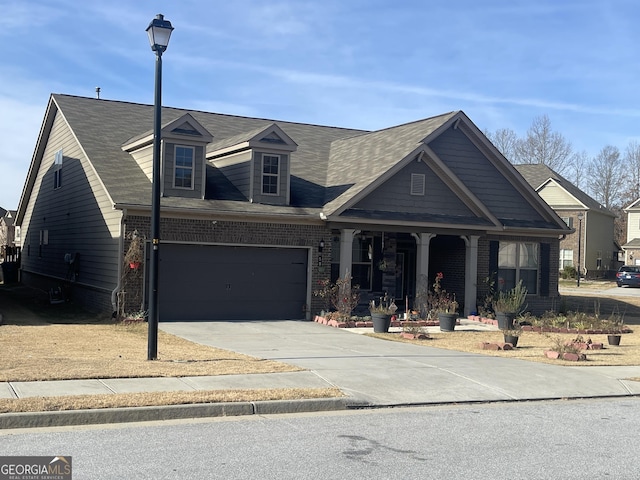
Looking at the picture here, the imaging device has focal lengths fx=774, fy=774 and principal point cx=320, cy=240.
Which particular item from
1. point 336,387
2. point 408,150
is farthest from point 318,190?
point 336,387

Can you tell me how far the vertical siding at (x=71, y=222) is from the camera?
858 inches

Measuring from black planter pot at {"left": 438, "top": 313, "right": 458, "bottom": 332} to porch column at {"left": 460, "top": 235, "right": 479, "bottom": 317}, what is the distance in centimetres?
388

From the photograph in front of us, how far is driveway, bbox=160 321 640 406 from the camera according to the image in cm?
1197

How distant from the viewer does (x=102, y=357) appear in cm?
1366

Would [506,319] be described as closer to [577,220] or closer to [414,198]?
[414,198]

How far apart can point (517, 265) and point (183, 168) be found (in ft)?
39.9

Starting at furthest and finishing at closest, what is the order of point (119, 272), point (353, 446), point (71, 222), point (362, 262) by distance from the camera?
point (71, 222), point (362, 262), point (119, 272), point (353, 446)

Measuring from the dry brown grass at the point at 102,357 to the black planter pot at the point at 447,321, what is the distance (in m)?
7.71

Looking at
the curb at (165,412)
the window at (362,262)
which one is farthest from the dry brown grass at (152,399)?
the window at (362,262)

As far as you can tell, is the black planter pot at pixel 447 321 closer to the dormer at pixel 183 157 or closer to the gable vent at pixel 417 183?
the gable vent at pixel 417 183

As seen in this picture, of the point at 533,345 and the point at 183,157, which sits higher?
the point at 183,157

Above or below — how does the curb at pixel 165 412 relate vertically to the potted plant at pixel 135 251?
below

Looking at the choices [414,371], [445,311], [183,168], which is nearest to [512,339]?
[445,311]

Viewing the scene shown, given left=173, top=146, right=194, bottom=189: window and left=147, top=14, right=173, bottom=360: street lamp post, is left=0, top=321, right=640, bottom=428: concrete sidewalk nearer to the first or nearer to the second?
left=147, top=14, right=173, bottom=360: street lamp post
